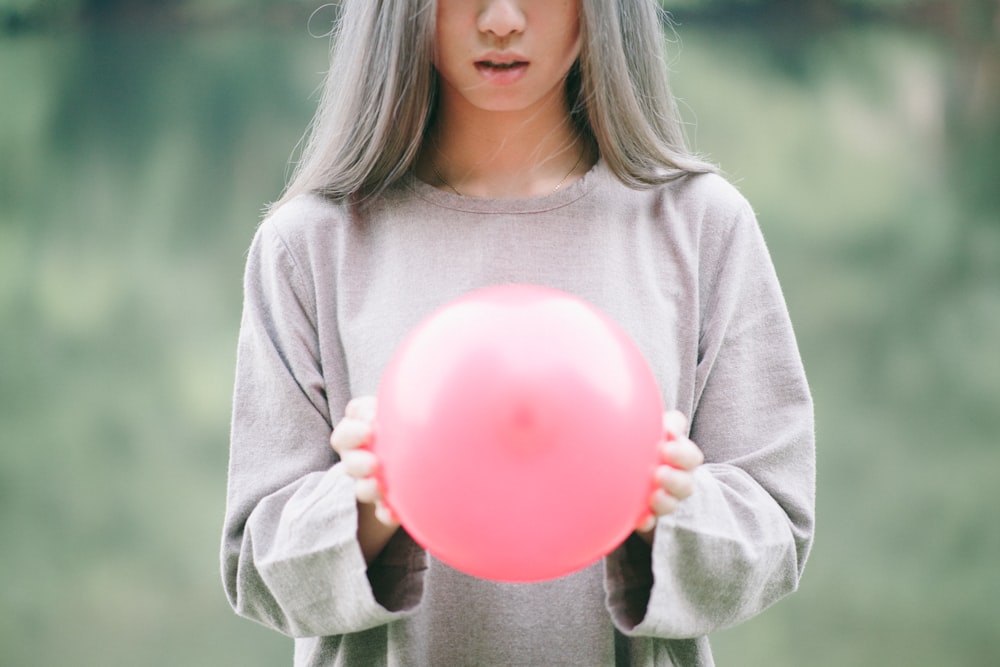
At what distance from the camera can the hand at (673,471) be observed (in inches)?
23.5

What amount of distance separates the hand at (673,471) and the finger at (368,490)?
0.15 m

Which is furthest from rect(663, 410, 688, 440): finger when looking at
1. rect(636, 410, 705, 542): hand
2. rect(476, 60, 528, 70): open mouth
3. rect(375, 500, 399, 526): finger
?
rect(476, 60, 528, 70): open mouth

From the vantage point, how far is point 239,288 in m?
2.47

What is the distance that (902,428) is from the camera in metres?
2.44

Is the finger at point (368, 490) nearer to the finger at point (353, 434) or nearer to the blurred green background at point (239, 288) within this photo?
the finger at point (353, 434)

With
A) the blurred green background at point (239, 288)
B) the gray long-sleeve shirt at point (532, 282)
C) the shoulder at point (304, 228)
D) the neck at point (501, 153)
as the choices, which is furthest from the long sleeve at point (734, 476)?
the blurred green background at point (239, 288)

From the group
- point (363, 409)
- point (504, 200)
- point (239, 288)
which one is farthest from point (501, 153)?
point (239, 288)

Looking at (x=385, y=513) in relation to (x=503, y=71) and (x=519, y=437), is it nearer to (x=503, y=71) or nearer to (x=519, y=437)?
(x=519, y=437)

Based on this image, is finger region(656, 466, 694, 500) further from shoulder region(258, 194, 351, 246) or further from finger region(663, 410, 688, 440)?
shoulder region(258, 194, 351, 246)

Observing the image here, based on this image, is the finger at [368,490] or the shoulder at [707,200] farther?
the shoulder at [707,200]

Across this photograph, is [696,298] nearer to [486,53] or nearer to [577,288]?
[577,288]

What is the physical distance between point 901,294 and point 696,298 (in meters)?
1.97

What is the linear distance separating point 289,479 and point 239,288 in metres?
1.82

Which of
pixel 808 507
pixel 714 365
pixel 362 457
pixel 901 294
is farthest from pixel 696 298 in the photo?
pixel 901 294
